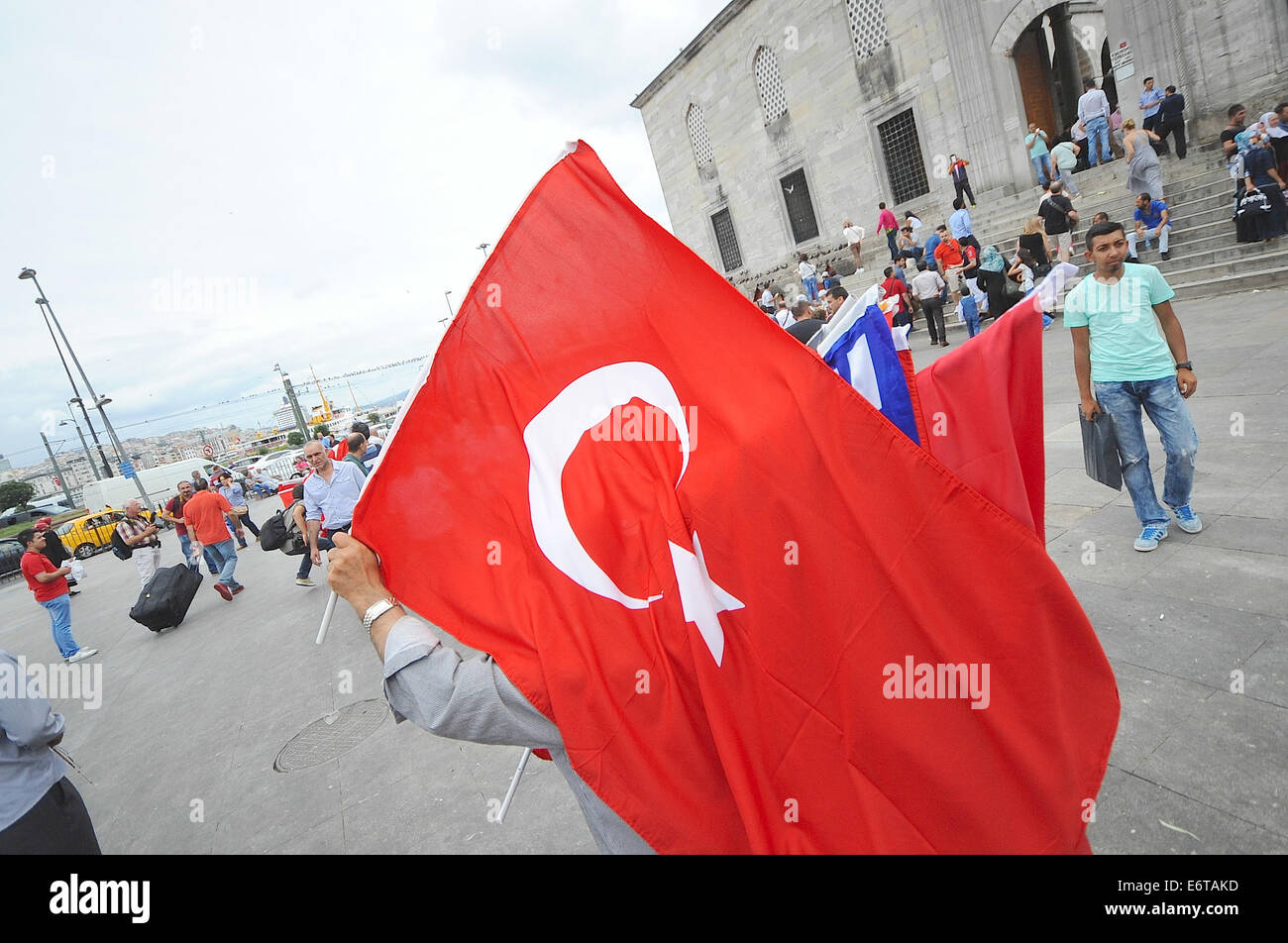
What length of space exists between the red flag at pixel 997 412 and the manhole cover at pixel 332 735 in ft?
15.1

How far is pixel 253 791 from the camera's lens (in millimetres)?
4496

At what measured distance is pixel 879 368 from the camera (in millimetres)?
2020

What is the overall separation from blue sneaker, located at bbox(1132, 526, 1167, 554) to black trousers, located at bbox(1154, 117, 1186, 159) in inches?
507

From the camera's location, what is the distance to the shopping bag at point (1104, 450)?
434 cm

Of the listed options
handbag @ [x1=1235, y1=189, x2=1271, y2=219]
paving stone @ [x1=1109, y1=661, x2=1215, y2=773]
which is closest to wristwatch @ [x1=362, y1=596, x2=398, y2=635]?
paving stone @ [x1=1109, y1=661, x2=1215, y2=773]

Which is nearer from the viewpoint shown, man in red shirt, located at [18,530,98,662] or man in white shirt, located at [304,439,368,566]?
man in white shirt, located at [304,439,368,566]

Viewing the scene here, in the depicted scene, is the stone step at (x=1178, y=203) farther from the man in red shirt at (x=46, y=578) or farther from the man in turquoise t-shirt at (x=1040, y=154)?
the man in red shirt at (x=46, y=578)

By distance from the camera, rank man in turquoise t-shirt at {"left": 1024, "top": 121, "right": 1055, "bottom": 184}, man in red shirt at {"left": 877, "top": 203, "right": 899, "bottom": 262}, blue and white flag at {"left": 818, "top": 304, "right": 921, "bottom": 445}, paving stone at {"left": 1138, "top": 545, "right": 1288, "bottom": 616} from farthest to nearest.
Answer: man in red shirt at {"left": 877, "top": 203, "right": 899, "bottom": 262} < man in turquoise t-shirt at {"left": 1024, "top": 121, "right": 1055, "bottom": 184} < paving stone at {"left": 1138, "top": 545, "right": 1288, "bottom": 616} < blue and white flag at {"left": 818, "top": 304, "right": 921, "bottom": 445}

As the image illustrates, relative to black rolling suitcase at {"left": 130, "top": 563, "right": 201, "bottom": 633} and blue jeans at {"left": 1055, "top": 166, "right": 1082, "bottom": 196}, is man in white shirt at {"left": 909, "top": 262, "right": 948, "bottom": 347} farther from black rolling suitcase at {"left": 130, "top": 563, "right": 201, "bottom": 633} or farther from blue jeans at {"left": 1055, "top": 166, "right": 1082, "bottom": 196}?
black rolling suitcase at {"left": 130, "top": 563, "right": 201, "bottom": 633}

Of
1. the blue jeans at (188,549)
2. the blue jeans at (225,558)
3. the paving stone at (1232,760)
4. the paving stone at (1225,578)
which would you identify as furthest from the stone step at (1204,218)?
the blue jeans at (188,549)

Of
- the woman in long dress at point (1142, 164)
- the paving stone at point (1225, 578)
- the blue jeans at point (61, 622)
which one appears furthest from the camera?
the woman in long dress at point (1142, 164)

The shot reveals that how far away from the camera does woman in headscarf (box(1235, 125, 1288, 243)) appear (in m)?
9.77

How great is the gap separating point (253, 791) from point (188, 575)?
662 centimetres

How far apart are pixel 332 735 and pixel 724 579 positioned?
15.1 feet
